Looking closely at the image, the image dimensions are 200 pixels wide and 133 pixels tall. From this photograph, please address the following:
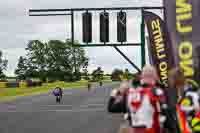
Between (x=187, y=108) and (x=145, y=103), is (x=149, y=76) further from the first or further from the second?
(x=187, y=108)

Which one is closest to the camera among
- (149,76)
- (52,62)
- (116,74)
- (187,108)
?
(149,76)

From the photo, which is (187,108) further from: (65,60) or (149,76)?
(65,60)

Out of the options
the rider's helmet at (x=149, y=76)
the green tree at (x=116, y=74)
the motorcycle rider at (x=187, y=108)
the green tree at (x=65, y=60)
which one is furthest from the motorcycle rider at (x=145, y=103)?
the green tree at (x=65, y=60)

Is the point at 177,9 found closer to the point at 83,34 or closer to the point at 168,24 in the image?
the point at 168,24

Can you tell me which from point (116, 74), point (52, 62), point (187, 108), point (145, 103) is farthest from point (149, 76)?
point (52, 62)

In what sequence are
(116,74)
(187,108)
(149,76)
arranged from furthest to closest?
(116,74)
(187,108)
(149,76)

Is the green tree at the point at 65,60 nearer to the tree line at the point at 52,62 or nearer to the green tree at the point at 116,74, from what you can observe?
the tree line at the point at 52,62

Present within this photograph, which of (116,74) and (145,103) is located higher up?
(116,74)

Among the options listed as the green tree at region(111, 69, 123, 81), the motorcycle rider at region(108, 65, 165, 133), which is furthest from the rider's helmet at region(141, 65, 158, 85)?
the green tree at region(111, 69, 123, 81)

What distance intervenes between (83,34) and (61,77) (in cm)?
15017

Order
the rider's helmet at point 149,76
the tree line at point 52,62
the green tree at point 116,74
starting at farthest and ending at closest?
1. the tree line at point 52,62
2. the green tree at point 116,74
3. the rider's helmet at point 149,76

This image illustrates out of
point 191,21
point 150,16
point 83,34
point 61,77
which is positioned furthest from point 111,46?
point 61,77

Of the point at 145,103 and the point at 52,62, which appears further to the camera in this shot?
the point at 52,62

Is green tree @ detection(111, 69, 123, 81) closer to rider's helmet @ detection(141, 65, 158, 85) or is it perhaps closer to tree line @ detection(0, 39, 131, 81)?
rider's helmet @ detection(141, 65, 158, 85)
